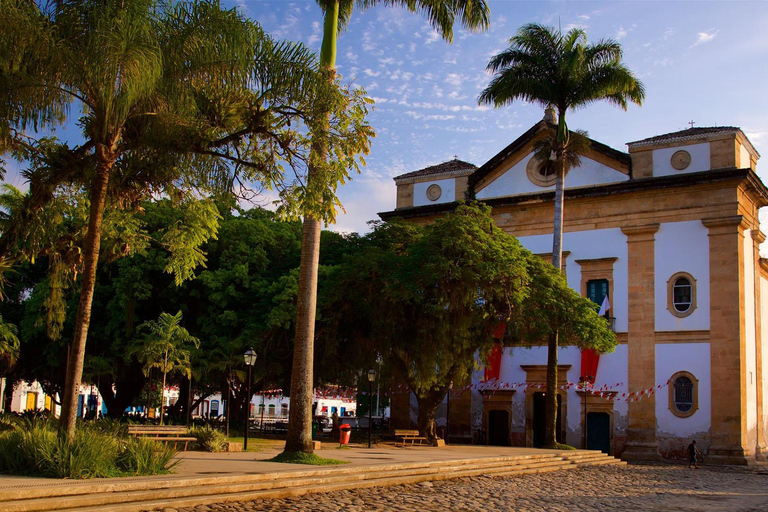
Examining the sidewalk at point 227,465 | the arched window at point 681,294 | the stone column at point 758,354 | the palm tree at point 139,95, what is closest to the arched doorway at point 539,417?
the arched window at point 681,294

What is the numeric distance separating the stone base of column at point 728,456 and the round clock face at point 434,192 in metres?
15.3

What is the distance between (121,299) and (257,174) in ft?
45.7

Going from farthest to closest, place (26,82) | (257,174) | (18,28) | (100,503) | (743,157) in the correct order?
(743,157) < (257,174) < (26,82) < (18,28) < (100,503)

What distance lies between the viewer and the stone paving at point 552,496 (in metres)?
11.3

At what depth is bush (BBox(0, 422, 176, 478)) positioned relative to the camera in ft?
34.3

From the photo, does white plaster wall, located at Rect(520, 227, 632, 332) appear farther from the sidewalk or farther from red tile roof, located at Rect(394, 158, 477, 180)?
the sidewalk

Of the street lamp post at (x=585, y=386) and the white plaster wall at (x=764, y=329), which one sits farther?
the white plaster wall at (x=764, y=329)

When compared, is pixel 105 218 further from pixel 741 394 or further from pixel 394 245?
pixel 741 394

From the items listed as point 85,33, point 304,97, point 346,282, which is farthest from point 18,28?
point 346,282

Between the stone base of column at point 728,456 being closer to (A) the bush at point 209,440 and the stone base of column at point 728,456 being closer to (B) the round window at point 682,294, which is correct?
(B) the round window at point 682,294

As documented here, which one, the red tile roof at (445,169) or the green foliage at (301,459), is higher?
the red tile roof at (445,169)

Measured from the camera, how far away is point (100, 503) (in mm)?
9180

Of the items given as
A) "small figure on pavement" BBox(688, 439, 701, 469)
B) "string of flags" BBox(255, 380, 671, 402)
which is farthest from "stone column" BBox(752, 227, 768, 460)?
"small figure on pavement" BBox(688, 439, 701, 469)

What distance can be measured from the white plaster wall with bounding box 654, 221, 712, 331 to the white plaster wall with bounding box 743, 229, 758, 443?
5.12 ft
